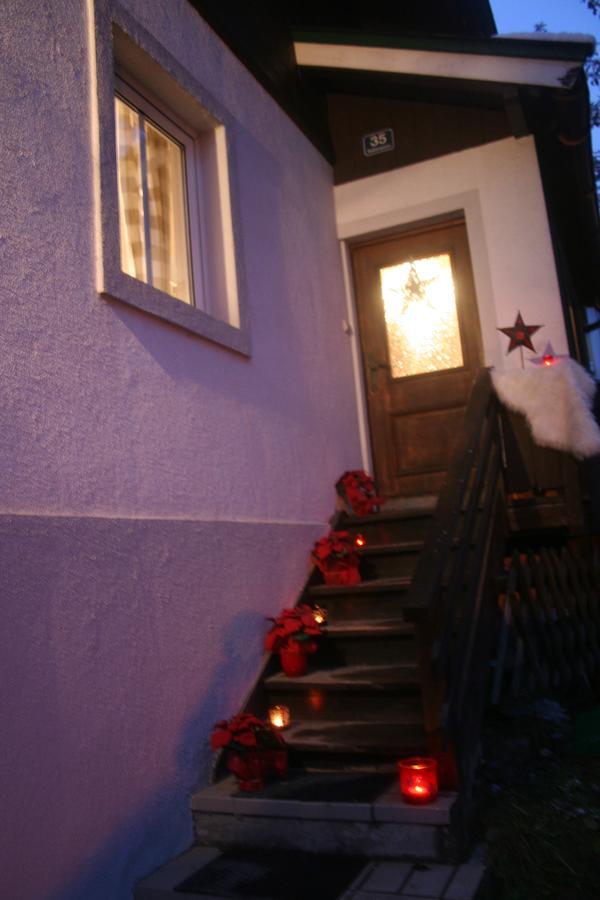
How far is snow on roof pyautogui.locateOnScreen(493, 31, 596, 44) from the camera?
14.6 feet

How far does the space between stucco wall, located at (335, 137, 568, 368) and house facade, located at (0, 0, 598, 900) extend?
0.05ft

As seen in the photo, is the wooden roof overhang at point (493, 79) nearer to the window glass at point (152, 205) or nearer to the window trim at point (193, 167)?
the window trim at point (193, 167)

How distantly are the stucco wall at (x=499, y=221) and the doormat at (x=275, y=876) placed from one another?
365 centimetres

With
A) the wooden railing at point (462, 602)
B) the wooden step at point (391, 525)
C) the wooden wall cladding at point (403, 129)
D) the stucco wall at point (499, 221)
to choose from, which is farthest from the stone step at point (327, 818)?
the wooden wall cladding at point (403, 129)

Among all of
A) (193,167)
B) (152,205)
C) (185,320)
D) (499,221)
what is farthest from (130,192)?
(499,221)

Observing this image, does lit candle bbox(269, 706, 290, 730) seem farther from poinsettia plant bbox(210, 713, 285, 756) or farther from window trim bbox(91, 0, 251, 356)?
window trim bbox(91, 0, 251, 356)

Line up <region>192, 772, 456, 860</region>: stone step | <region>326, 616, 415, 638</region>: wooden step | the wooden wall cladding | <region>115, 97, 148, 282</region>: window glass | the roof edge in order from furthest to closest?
the wooden wall cladding < the roof edge < <region>326, 616, 415, 638</region>: wooden step < <region>115, 97, 148, 282</region>: window glass < <region>192, 772, 456, 860</region>: stone step

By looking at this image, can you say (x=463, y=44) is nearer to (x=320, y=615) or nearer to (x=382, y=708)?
(x=320, y=615)

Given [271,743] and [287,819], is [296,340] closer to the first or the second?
[271,743]

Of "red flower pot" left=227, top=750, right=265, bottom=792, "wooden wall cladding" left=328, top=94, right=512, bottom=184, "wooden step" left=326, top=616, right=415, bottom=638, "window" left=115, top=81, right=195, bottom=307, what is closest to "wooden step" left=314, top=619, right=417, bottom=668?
"wooden step" left=326, top=616, right=415, bottom=638

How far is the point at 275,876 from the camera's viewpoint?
257 cm

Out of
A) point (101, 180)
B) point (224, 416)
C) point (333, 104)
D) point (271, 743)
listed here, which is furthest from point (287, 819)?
point (333, 104)

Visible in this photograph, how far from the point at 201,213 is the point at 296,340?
3.44 ft

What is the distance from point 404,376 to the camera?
581cm
